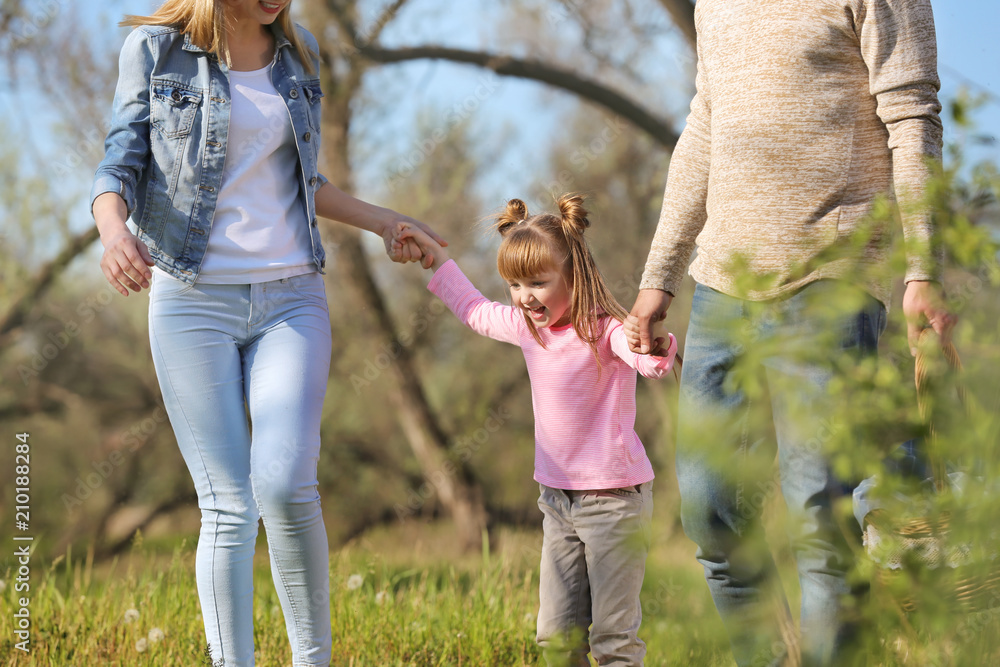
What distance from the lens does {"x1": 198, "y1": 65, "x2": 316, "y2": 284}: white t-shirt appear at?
191 cm

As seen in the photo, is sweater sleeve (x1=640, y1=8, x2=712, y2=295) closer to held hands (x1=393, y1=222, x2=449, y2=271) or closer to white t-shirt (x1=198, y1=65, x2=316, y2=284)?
held hands (x1=393, y1=222, x2=449, y2=271)

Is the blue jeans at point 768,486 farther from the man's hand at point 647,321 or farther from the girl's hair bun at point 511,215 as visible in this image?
the girl's hair bun at point 511,215

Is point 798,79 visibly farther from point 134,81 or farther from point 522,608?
point 522,608

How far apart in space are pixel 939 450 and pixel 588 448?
1172 mm

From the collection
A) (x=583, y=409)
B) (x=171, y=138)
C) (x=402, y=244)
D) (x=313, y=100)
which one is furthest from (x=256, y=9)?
(x=583, y=409)

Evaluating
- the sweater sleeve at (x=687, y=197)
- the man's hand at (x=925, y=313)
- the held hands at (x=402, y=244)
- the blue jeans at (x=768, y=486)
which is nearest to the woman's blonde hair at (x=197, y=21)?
the held hands at (x=402, y=244)

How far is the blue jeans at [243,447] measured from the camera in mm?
1864

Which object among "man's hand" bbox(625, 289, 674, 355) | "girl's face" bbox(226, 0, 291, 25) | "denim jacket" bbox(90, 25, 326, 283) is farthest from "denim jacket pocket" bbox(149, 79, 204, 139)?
"man's hand" bbox(625, 289, 674, 355)

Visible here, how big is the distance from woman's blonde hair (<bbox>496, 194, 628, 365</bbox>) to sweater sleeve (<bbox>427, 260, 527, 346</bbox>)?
2.6 inches

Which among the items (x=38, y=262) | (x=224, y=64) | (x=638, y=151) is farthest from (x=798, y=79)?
(x=38, y=262)

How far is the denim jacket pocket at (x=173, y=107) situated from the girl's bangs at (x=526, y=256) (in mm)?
746

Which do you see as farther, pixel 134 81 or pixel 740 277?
pixel 134 81

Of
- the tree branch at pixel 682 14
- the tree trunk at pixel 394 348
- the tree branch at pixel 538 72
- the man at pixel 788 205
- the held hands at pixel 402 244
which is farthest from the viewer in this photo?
the tree trunk at pixel 394 348

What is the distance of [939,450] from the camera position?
87 centimetres
